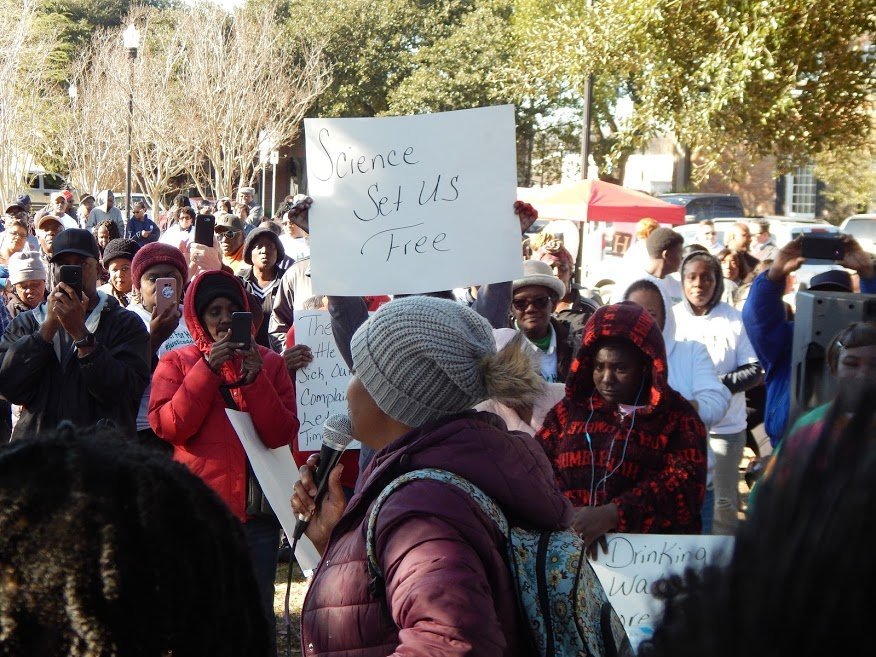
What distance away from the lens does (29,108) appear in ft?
109

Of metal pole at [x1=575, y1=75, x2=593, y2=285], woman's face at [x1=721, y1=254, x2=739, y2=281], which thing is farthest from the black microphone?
metal pole at [x1=575, y1=75, x2=593, y2=285]

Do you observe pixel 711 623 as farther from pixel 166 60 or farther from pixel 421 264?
pixel 166 60

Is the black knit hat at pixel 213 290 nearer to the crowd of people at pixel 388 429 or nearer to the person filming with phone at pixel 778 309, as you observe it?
the crowd of people at pixel 388 429

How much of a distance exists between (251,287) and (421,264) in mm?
3590

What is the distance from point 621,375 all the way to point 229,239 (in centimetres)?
611

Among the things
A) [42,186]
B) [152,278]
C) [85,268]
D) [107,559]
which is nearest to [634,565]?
[107,559]

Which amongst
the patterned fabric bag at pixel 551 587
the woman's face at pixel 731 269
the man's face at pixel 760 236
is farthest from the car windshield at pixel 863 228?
the patterned fabric bag at pixel 551 587

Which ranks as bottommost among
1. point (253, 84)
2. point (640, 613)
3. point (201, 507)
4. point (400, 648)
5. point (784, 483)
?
point (640, 613)

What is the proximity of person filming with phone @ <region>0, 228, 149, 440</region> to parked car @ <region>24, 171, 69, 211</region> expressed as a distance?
35.7 metres

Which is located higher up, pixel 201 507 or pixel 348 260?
pixel 348 260

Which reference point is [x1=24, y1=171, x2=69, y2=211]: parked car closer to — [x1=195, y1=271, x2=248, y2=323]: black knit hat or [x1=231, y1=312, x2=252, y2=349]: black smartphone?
[x1=195, y1=271, x2=248, y2=323]: black knit hat

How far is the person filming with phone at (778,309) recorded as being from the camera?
532cm

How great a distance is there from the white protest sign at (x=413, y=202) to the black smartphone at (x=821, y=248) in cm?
121

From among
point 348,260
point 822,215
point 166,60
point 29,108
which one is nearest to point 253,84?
point 166,60
